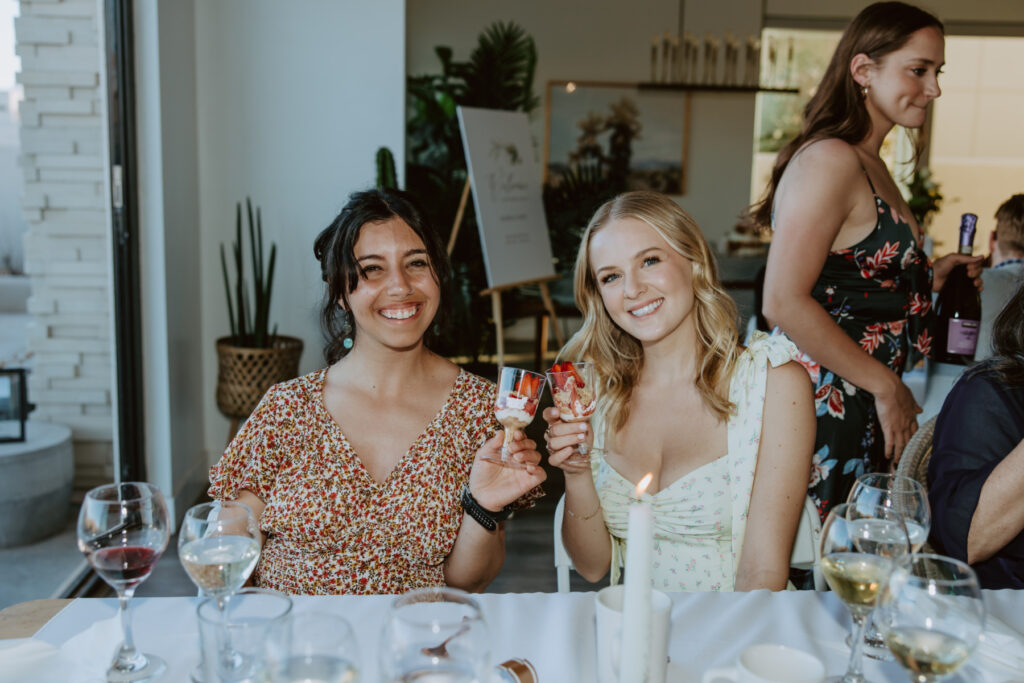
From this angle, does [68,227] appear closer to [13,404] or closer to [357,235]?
[13,404]

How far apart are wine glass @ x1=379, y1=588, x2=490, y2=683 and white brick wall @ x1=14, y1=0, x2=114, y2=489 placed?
2.80m

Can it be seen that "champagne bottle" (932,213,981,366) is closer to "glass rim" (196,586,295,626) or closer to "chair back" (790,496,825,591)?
"chair back" (790,496,825,591)

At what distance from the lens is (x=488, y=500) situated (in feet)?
5.24

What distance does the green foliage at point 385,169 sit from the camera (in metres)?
4.03

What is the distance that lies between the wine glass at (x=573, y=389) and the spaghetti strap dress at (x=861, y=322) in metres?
0.84

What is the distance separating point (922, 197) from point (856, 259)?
6013mm

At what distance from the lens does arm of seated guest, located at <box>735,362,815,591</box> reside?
1.59 metres

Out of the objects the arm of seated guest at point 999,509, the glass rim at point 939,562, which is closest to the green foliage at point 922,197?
the arm of seated guest at point 999,509

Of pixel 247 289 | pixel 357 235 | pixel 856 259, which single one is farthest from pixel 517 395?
pixel 247 289

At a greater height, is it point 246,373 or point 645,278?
point 645,278

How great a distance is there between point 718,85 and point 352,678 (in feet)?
25.9

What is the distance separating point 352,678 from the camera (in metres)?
0.78

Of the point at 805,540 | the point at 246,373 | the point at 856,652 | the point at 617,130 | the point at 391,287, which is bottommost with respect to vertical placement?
the point at 246,373

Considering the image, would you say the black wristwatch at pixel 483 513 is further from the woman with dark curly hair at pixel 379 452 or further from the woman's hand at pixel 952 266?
the woman's hand at pixel 952 266
